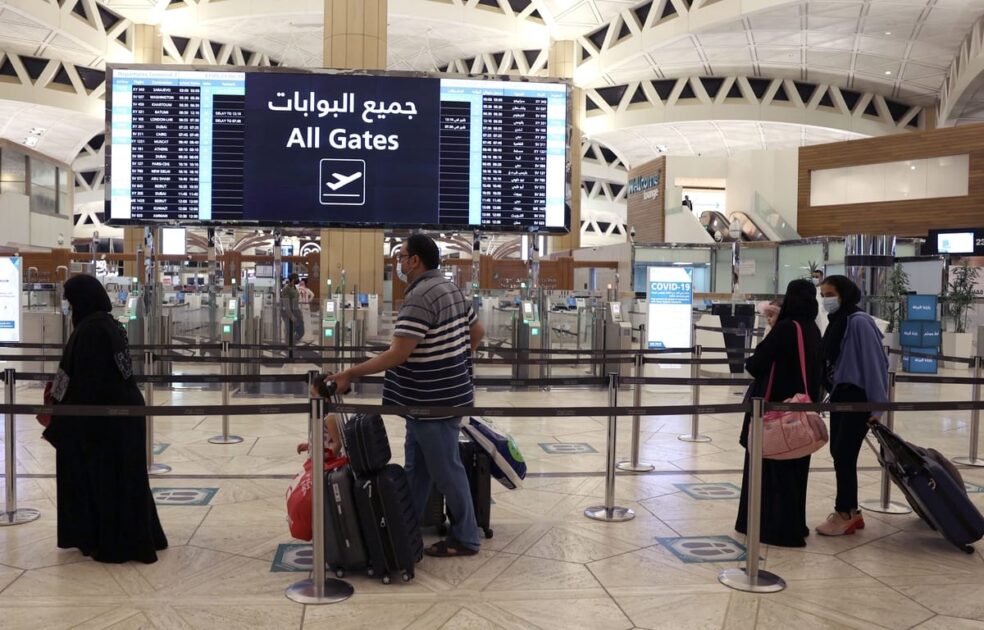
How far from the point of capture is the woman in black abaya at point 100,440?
418cm

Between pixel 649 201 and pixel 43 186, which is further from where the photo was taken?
pixel 43 186

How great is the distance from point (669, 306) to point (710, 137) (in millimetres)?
30170

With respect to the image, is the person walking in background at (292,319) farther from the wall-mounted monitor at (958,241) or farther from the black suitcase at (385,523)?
the wall-mounted monitor at (958,241)

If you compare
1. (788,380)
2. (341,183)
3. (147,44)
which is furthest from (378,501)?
(147,44)

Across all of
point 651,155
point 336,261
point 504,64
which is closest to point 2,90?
point 504,64

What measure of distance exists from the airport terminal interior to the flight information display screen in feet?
0.08

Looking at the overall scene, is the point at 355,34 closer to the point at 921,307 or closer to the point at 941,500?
the point at 921,307

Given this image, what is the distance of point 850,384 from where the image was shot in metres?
4.93

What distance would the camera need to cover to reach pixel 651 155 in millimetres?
44688

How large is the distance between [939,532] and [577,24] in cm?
2848

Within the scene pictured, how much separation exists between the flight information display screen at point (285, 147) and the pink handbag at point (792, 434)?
499 centimetres

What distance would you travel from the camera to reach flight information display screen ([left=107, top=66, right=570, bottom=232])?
8766 mm

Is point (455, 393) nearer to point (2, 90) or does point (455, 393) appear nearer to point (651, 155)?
point (2, 90)

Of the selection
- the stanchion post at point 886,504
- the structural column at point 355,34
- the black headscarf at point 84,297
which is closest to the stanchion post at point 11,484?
the black headscarf at point 84,297
